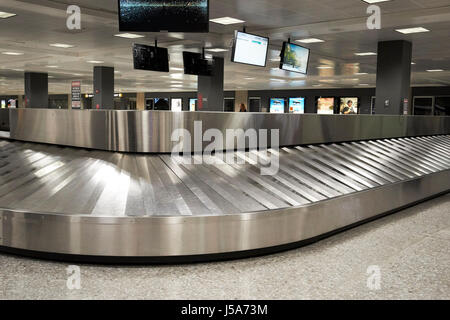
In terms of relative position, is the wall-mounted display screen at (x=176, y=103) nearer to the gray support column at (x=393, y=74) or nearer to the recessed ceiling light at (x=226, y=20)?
the gray support column at (x=393, y=74)

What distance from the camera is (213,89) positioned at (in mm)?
15773

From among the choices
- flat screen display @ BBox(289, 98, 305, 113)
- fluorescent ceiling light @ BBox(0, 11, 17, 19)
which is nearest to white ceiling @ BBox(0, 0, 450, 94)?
fluorescent ceiling light @ BBox(0, 11, 17, 19)

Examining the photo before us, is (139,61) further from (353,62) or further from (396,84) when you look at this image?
(353,62)

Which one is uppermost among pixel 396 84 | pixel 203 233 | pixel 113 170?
pixel 396 84

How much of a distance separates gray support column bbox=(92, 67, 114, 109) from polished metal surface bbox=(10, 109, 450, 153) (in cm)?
1281

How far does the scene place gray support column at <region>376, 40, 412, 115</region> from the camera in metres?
11.6

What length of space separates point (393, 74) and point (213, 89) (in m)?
6.48

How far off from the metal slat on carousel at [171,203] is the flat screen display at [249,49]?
4.76 metres

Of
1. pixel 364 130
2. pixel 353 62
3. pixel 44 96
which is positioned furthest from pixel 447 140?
pixel 44 96

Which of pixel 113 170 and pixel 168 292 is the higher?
pixel 113 170

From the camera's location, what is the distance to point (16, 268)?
327 centimetres

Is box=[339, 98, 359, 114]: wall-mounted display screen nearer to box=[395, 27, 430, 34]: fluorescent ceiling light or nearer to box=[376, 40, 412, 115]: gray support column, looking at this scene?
box=[376, 40, 412, 115]: gray support column

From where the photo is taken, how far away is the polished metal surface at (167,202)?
10.9 feet
